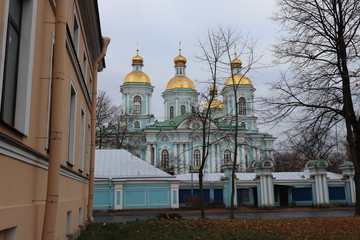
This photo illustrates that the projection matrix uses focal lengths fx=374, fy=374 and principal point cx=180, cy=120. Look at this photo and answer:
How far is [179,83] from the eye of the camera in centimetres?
7144

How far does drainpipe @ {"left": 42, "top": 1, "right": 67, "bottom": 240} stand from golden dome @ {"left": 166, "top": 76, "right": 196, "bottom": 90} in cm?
6552

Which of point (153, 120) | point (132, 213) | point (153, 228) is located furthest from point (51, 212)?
point (153, 120)

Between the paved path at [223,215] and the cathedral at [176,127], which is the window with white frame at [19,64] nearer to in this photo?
the paved path at [223,215]

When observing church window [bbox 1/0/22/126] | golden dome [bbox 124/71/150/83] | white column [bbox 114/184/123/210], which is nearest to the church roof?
golden dome [bbox 124/71/150/83]

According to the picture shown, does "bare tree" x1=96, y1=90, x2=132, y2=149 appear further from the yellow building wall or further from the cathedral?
the yellow building wall

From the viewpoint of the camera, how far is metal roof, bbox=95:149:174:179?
93.7 ft

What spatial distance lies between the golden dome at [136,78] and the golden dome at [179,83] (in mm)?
4408

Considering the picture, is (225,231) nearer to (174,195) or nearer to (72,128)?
(72,128)

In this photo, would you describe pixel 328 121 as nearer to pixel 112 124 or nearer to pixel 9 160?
pixel 9 160

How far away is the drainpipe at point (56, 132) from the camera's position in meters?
5.05

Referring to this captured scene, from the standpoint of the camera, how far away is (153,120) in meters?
71.2

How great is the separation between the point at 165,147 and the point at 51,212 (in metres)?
56.3

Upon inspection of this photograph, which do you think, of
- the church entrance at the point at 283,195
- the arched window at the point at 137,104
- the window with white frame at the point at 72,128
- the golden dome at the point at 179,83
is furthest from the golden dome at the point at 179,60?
the window with white frame at the point at 72,128

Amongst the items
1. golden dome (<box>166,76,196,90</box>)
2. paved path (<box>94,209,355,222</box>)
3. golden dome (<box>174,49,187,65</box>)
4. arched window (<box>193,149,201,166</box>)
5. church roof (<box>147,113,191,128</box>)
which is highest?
golden dome (<box>174,49,187,65</box>)
